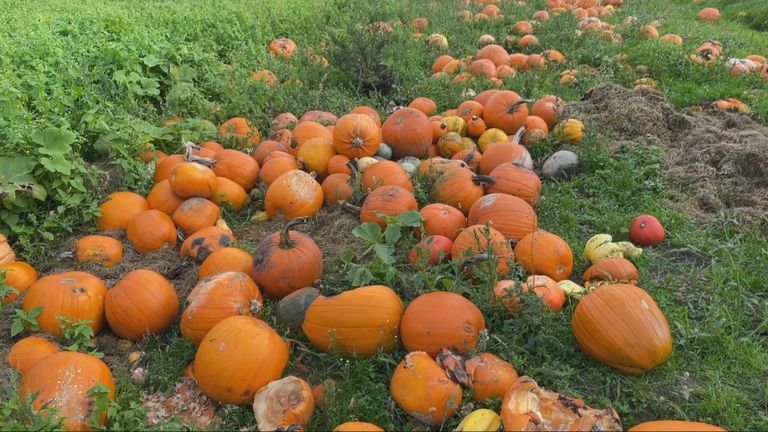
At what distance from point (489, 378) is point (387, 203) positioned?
185cm

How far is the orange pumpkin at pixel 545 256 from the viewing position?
12.9 feet

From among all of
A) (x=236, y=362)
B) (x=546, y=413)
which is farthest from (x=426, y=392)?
(x=236, y=362)

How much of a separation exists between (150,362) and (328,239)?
1.61 metres

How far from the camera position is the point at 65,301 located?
3.74 m

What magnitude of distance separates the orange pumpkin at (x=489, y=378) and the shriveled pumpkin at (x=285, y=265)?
4.26 feet

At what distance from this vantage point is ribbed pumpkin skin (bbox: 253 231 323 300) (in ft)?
12.7

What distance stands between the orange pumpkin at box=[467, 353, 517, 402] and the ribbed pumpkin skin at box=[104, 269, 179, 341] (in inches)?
76.8

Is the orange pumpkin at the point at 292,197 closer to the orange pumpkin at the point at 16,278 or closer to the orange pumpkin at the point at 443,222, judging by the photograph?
the orange pumpkin at the point at 443,222

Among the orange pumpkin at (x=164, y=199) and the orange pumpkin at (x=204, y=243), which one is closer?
the orange pumpkin at (x=204, y=243)

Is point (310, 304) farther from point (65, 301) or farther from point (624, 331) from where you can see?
point (624, 331)

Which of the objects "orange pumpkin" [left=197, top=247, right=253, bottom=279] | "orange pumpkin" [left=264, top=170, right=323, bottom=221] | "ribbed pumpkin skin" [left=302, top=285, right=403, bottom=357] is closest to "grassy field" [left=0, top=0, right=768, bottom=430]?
"ribbed pumpkin skin" [left=302, top=285, right=403, bottom=357]

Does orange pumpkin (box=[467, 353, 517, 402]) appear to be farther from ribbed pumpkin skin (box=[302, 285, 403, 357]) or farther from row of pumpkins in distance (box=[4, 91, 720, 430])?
ribbed pumpkin skin (box=[302, 285, 403, 357])

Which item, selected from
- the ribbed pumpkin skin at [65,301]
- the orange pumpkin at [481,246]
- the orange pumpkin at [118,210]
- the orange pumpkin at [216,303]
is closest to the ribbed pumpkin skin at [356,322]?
the orange pumpkin at [216,303]

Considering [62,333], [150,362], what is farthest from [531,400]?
[62,333]
